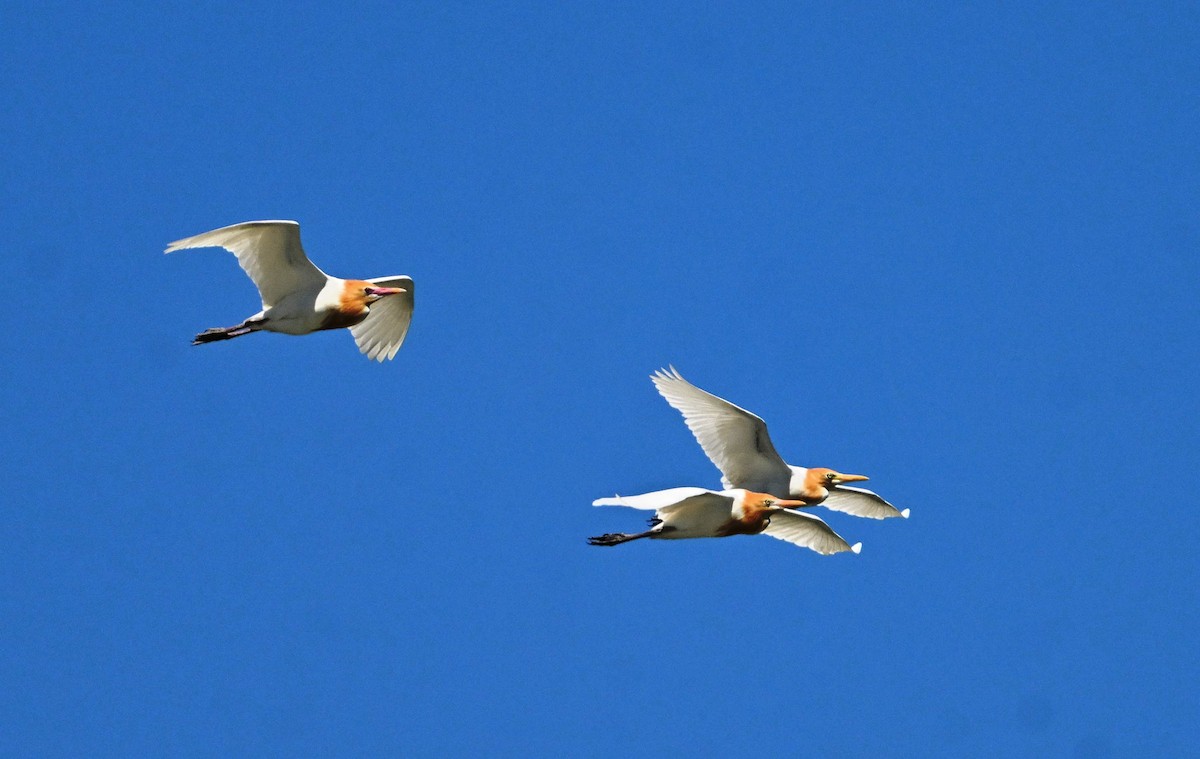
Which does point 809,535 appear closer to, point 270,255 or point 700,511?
point 700,511

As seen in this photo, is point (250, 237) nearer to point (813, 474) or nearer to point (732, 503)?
point (732, 503)

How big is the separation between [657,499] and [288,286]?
Answer: 599cm

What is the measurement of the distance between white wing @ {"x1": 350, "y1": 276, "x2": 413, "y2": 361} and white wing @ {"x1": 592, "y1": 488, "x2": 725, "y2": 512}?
5619 millimetres

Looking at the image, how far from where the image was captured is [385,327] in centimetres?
2878

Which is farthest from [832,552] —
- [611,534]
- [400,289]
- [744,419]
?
[400,289]

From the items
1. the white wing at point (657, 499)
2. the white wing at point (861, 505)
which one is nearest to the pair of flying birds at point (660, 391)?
the white wing at point (657, 499)

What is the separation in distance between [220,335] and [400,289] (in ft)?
9.07

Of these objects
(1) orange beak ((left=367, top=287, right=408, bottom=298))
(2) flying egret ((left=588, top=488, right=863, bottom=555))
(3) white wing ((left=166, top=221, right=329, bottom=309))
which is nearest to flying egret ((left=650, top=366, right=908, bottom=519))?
(2) flying egret ((left=588, top=488, right=863, bottom=555))

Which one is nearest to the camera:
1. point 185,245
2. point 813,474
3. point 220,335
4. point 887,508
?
point 185,245

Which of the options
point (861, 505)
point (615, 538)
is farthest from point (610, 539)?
point (861, 505)

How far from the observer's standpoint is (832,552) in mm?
30516

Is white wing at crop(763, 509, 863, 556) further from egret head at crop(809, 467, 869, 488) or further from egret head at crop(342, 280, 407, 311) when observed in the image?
egret head at crop(342, 280, 407, 311)

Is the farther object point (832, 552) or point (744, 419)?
point (832, 552)

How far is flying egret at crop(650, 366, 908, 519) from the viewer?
27.4 metres
